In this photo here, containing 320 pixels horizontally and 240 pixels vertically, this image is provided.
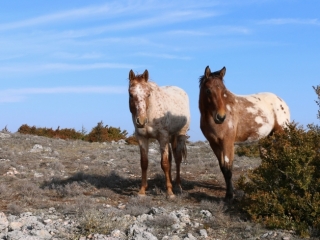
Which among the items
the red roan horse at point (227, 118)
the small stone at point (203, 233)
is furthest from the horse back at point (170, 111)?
the small stone at point (203, 233)

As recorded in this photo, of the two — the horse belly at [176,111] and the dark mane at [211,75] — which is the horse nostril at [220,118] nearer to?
the dark mane at [211,75]

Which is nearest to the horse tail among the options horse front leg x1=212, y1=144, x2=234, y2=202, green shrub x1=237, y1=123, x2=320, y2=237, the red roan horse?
the red roan horse

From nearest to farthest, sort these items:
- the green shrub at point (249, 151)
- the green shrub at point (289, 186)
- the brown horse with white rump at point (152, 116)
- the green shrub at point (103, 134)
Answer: the green shrub at point (289, 186) → the brown horse with white rump at point (152, 116) → the green shrub at point (249, 151) → the green shrub at point (103, 134)

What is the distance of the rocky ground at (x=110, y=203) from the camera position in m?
6.47

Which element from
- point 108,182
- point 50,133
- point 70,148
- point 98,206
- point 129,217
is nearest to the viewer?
point 129,217

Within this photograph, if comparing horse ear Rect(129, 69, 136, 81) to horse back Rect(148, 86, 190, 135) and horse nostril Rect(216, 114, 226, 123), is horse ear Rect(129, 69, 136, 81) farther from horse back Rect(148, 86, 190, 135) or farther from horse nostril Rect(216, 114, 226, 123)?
horse nostril Rect(216, 114, 226, 123)

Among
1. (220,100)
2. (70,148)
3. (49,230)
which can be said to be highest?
(220,100)

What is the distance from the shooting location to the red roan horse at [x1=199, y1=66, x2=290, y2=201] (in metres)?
8.11

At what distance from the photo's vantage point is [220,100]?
797cm

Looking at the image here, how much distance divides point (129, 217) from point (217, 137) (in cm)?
230

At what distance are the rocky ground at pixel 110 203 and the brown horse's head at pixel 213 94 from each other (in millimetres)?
1571

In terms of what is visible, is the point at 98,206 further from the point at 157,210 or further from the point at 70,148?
the point at 70,148

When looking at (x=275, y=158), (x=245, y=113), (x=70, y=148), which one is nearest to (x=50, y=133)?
(x=70, y=148)

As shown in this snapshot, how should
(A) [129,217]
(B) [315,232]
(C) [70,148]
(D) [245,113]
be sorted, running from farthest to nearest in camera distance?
(C) [70,148] < (D) [245,113] < (A) [129,217] < (B) [315,232]
